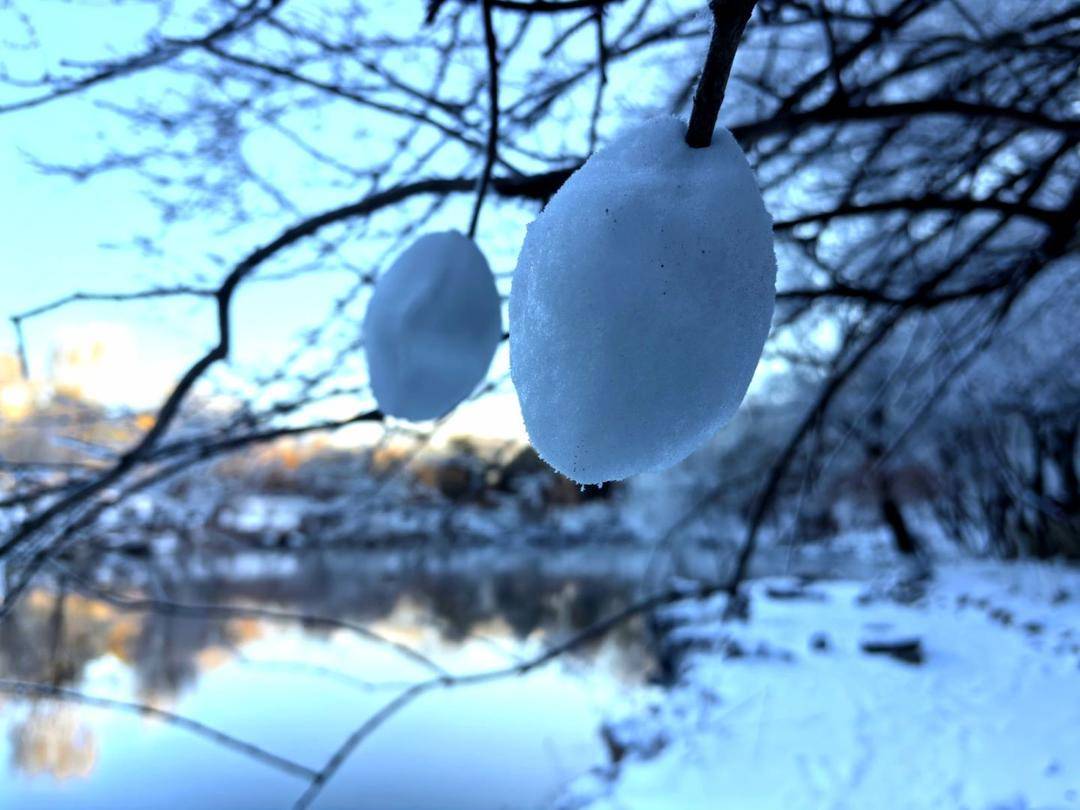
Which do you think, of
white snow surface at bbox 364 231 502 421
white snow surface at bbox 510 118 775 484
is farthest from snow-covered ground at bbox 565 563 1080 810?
white snow surface at bbox 510 118 775 484

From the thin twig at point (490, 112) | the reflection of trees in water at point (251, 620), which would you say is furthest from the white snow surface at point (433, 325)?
the reflection of trees in water at point (251, 620)

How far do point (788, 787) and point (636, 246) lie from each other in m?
2.77

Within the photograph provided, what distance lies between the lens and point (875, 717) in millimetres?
3059

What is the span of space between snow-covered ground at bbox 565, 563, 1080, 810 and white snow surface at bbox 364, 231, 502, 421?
660 millimetres

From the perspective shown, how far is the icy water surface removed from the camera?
3.10 m

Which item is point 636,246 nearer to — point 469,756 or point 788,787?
point 788,787

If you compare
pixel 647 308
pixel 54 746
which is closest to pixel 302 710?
pixel 54 746

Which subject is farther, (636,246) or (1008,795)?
(1008,795)

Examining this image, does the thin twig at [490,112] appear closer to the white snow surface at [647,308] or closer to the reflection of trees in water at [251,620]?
the white snow surface at [647,308]

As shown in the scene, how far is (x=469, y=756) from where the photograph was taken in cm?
404

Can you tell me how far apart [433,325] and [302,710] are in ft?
13.4

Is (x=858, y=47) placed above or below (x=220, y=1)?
below

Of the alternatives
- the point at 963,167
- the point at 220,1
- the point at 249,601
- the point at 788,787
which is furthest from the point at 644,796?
the point at 249,601

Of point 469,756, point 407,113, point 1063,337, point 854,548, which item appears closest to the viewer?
point 407,113
